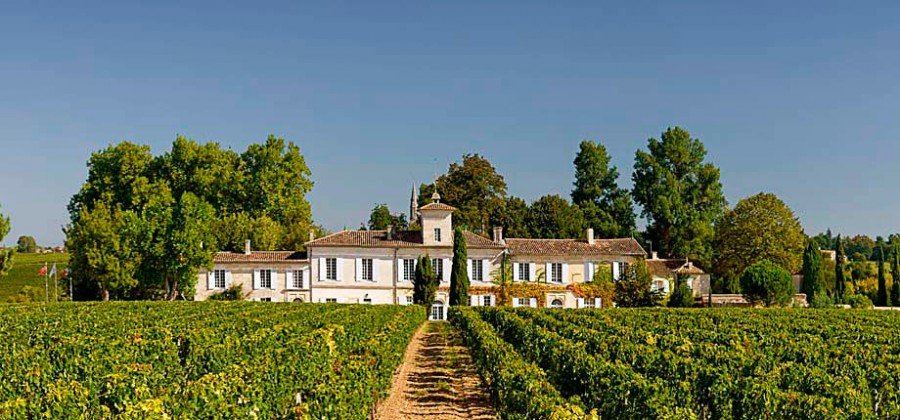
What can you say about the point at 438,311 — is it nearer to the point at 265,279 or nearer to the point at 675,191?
the point at 265,279

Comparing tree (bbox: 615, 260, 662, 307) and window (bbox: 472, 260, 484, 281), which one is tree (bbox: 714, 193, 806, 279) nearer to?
tree (bbox: 615, 260, 662, 307)

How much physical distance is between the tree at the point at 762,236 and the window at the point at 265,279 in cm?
3113

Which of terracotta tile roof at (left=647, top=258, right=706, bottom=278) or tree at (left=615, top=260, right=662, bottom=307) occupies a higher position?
terracotta tile roof at (left=647, top=258, right=706, bottom=278)

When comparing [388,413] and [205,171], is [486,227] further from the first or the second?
[388,413]

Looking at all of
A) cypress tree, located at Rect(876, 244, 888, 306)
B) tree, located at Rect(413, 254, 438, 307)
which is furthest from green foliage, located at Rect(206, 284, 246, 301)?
cypress tree, located at Rect(876, 244, 888, 306)

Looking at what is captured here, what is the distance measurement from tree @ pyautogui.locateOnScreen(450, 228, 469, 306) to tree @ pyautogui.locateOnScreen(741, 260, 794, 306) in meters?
15.9

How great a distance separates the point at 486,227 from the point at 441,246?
53.3 ft

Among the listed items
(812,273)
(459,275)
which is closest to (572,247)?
(459,275)

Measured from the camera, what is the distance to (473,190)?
6750 cm

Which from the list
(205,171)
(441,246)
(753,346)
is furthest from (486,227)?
(753,346)

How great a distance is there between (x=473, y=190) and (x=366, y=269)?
17849 mm

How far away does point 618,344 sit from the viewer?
18016 millimetres

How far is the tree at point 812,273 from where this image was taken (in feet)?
177

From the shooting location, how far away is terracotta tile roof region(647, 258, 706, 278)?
54.0 meters
